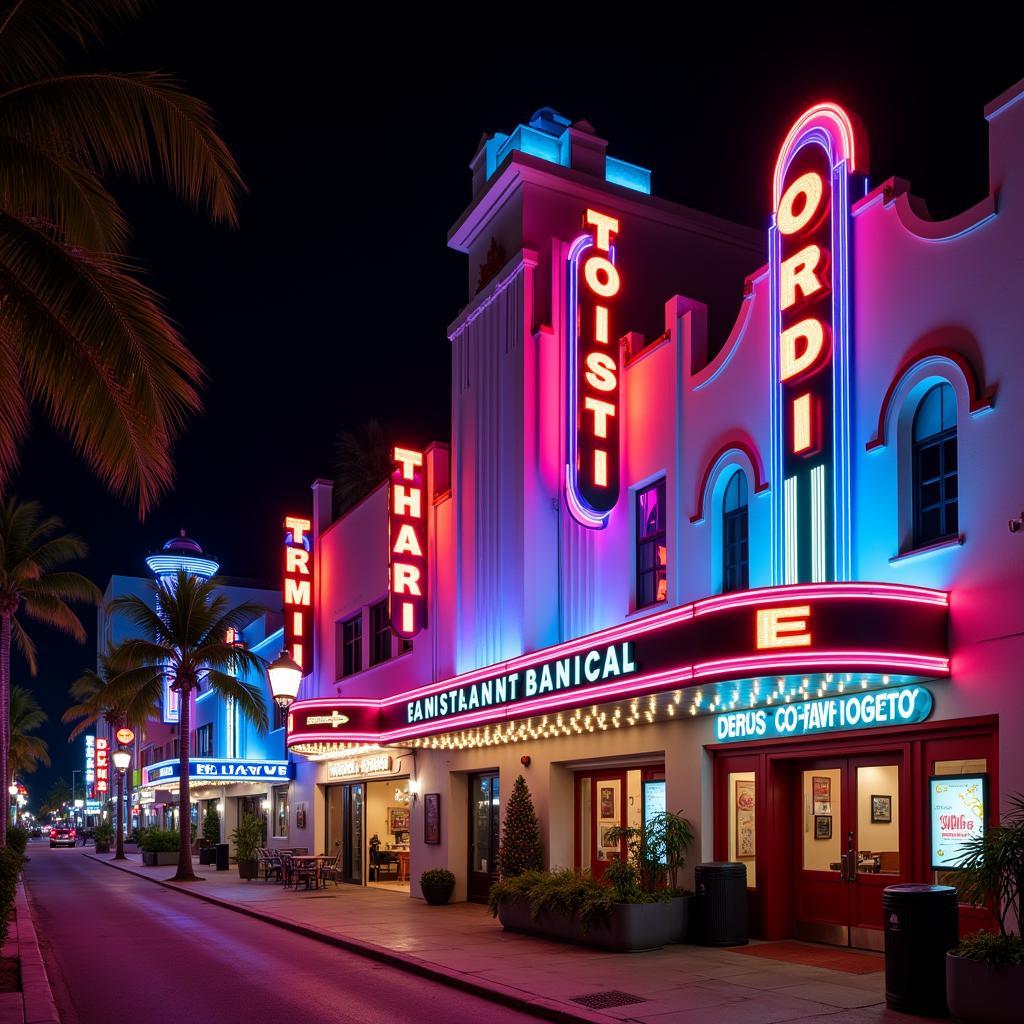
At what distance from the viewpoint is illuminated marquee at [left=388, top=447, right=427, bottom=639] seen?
1017 inches

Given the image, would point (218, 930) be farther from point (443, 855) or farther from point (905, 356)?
point (905, 356)

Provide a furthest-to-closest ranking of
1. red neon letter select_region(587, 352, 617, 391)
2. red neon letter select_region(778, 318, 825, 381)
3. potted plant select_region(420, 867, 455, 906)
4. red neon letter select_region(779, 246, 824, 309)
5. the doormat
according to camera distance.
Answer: potted plant select_region(420, 867, 455, 906)
red neon letter select_region(587, 352, 617, 391)
red neon letter select_region(779, 246, 824, 309)
red neon letter select_region(778, 318, 825, 381)
the doormat

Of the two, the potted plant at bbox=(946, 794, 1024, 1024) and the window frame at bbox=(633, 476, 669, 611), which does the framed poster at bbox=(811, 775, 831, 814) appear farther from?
the potted plant at bbox=(946, 794, 1024, 1024)

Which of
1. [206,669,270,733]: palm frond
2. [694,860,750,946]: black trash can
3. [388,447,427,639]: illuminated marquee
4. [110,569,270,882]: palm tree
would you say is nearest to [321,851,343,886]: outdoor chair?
[206,669,270,733]: palm frond

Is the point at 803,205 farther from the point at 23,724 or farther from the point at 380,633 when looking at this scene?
the point at 23,724

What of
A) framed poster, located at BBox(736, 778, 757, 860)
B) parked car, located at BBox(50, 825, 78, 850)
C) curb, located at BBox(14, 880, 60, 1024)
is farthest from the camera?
parked car, located at BBox(50, 825, 78, 850)

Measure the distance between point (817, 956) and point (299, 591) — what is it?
937 inches

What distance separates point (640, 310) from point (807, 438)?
29.3ft

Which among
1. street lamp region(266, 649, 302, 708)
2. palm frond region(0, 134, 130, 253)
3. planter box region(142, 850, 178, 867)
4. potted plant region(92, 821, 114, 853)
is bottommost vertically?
potted plant region(92, 821, 114, 853)

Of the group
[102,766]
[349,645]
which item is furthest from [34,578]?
[102,766]

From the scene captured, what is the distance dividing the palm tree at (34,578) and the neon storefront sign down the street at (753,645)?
70.8ft

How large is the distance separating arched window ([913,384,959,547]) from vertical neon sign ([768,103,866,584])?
2.81ft

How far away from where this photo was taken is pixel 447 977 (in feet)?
45.4

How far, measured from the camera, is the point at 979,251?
13172mm
